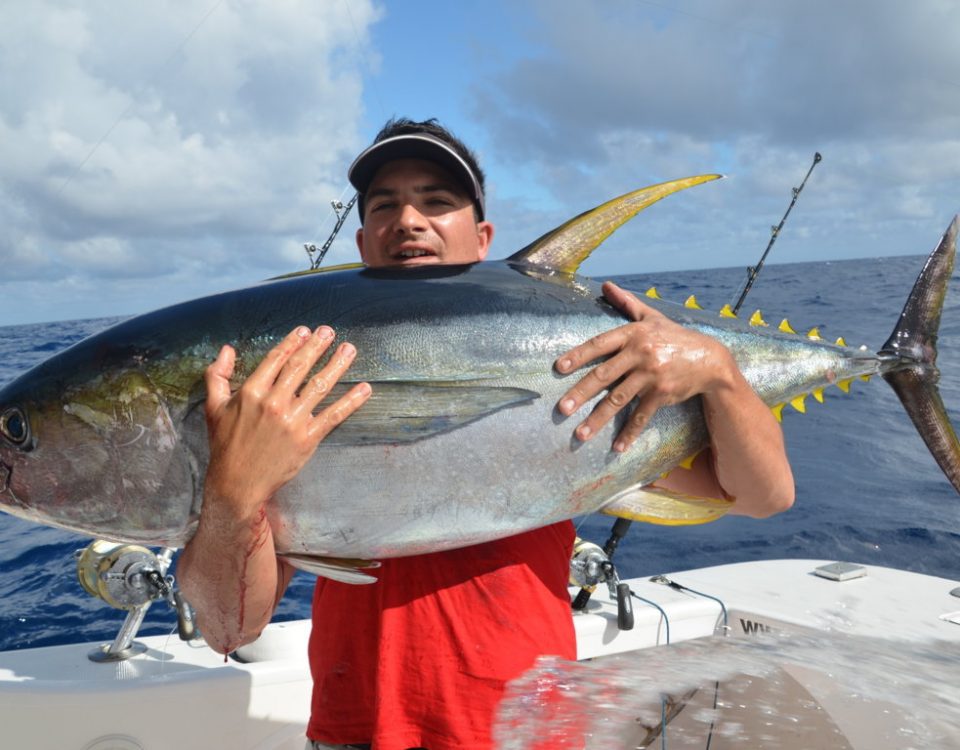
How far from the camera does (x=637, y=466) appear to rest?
65.4 inches

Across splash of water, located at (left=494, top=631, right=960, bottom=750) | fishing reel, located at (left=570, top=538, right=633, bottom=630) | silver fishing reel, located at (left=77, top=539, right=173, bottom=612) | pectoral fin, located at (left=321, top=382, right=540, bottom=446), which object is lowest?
splash of water, located at (left=494, top=631, right=960, bottom=750)

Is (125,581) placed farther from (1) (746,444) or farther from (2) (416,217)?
(1) (746,444)

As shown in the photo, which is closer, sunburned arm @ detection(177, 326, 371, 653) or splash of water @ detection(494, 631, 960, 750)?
sunburned arm @ detection(177, 326, 371, 653)

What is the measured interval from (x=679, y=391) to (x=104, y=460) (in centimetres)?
123

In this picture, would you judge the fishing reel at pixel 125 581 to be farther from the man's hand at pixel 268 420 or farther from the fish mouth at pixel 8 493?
the man's hand at pixel 268 420

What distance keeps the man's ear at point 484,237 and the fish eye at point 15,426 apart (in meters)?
1.22

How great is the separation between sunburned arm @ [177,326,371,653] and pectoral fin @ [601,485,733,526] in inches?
28.5

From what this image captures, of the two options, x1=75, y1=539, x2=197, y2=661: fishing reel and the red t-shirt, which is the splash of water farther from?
x1=75, y1=539, x2=197, y2=661: fishing reel

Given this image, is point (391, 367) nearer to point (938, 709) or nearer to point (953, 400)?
point (938, 709)

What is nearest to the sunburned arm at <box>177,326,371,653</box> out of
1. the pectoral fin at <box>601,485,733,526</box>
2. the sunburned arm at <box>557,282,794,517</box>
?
the sunburned arm at <box>557,282,794,517</box>

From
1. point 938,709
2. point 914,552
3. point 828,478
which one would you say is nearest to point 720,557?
point 914,552

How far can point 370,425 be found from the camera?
142cm

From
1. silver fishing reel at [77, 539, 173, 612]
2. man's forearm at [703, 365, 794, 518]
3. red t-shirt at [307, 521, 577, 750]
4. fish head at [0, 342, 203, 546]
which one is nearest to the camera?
fish head at [0, 342, 203, 546]

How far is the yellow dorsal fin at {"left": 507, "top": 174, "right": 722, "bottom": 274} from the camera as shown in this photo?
179 cm
